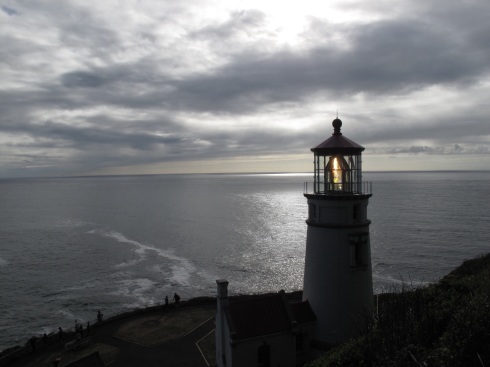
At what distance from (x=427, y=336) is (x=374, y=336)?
5.38 ft

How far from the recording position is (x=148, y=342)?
22.7 metres

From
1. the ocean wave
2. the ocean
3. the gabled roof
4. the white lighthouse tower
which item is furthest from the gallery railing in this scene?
the ocean wave

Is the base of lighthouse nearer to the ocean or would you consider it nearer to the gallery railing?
the gallery railing

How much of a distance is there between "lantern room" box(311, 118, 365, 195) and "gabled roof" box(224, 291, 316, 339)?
5.53 meters

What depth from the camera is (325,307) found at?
1783 centimetres

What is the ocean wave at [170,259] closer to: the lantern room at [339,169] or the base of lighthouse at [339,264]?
the base of lighthouse at [339,264]

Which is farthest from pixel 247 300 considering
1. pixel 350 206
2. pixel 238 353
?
pixel 350 206

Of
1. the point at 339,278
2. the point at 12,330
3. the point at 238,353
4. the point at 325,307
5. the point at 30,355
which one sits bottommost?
the point at 12,330

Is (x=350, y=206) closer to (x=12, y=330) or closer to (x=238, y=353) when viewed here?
(x=238, y=353)

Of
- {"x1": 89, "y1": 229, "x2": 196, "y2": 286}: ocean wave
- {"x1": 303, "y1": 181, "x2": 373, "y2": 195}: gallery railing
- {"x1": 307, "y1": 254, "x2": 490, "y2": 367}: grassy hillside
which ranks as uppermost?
{"x1": 303, "y1": 181, "x2": 373, "y2": 195}: gallery railing

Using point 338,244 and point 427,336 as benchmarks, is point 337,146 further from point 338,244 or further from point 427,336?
point 427,336

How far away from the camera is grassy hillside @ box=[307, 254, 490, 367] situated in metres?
9.35

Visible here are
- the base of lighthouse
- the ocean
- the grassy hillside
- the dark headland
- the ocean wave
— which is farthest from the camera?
the ocean wave

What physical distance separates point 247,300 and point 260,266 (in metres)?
34.2
